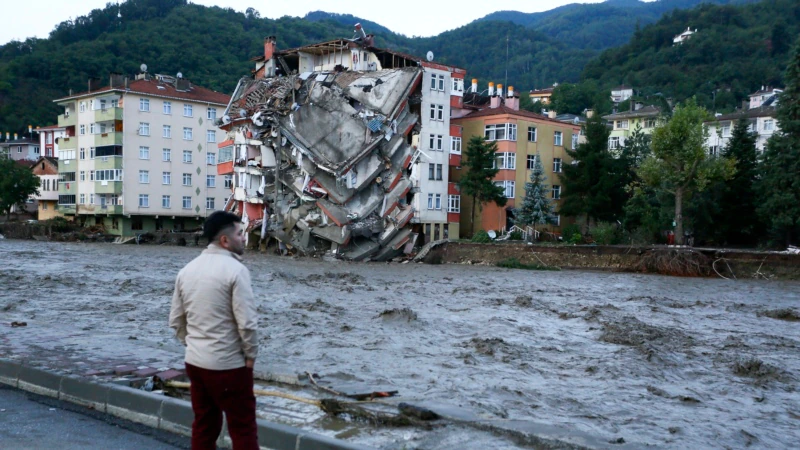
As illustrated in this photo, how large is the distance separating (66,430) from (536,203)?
53.0 meters

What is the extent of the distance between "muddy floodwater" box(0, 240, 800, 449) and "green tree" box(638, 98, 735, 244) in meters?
16.2

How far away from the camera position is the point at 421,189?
57312mm

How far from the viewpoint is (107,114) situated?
73.2 m

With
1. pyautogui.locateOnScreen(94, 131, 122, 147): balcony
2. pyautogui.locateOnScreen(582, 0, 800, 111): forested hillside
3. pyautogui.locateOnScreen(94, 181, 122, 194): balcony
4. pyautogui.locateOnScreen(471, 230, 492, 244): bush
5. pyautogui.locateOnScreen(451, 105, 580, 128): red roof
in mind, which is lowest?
pyautogui.locateOnScreen(471, 230, 492, 244): bush

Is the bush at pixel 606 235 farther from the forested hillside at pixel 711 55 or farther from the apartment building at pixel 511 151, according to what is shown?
the forested hillside at pixel 711 55

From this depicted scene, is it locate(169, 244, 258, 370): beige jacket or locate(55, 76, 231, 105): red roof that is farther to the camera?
locate(55, 76, 231, 105): red roof

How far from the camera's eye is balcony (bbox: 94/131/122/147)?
72875 mm

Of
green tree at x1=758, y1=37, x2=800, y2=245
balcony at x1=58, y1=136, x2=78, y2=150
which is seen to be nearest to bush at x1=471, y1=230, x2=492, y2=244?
green tree at x1=758, y1=37, x2=800, y2=245

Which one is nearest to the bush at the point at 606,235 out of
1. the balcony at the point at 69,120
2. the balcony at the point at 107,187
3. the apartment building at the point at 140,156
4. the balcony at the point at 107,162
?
the apartment building at the point at 140,156

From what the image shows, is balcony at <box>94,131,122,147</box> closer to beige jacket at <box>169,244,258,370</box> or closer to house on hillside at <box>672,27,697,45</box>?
beige jacket at <box>169,244,258,370</box>

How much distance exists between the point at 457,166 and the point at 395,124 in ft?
29.0

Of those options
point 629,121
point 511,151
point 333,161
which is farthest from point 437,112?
point 629,121

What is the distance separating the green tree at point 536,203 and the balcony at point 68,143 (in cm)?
4953

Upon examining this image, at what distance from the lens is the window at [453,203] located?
60344mm
